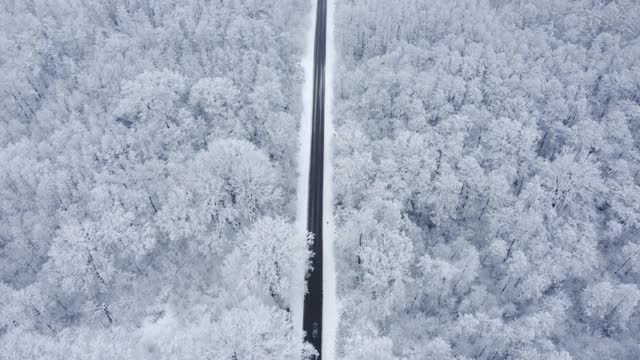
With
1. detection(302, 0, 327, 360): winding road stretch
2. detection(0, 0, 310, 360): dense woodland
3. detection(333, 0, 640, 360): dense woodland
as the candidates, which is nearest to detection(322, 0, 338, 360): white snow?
detection(302, 0, 327, 360): winding road stretch

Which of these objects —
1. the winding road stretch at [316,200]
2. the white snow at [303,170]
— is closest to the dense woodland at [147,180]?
the white snow at [303,170]

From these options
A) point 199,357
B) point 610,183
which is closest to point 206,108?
point 199,357

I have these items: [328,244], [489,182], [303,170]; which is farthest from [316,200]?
[489,182]

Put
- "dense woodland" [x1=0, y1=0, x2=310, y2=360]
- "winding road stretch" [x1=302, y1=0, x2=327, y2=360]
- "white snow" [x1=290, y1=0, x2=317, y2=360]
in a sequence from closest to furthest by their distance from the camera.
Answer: "dense woodland" [x1=0, y1=0, x2=310, y2=360], "winding road stretch" [x1=302, y1=0, x2=327, y2=360], "white snow" [x1=290, y1=0, x2=317, y2=360]

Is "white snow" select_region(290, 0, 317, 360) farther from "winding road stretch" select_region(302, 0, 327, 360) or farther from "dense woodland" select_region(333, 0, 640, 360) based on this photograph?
"dense woodland" select_region(333, 0, 640, 360)

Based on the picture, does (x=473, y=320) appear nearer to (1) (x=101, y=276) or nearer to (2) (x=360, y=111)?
(2) (x=360, y=111)
